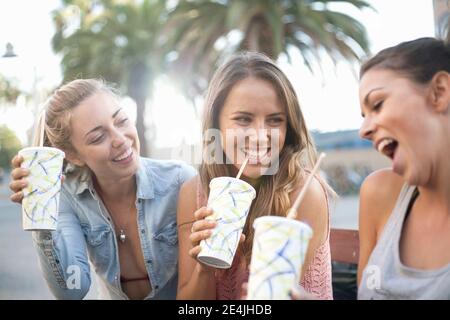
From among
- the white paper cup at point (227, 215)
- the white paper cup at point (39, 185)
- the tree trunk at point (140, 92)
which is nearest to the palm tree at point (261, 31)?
the tree trunk at point (140, 92)

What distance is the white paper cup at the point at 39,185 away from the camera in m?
1.40

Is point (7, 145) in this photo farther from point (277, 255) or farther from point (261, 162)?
point (277, 255)

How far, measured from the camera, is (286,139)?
5.10 ft

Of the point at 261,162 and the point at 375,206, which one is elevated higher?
the point at 261,162

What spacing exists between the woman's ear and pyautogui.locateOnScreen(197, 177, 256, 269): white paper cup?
468 millimetres

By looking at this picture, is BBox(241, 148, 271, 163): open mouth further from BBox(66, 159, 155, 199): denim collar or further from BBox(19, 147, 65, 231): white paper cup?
BBox(19, 147, 65, 231): white paper cup

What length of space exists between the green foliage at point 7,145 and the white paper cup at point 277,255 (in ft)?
4.05

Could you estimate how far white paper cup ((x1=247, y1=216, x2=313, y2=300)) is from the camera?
1066 mm

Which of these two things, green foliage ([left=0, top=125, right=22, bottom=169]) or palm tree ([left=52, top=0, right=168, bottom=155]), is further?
green foliage ([left=0, top=125, right=22, bottom=169])

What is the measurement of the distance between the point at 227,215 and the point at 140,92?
853 mm

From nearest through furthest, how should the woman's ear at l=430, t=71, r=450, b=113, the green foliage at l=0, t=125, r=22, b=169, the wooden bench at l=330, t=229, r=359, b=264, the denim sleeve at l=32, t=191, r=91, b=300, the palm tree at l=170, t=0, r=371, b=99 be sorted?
Answer: the woman's ear at l=430, t=71, r=450, b=113
the denim sleeve at l=32, t=191, r=91, b=300
the wooden bench at l=330, t=229, r=359, b=264
the palm tree at l=170, t=0, r=371, b=99
the green foliage at l=0, t=125, r=22, b=169

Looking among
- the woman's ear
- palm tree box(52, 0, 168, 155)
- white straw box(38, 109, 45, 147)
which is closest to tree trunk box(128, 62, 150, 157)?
palm tree box(52, 0, 168, 155)

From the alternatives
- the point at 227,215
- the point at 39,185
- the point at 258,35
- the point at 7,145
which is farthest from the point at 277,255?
the point at 258,35

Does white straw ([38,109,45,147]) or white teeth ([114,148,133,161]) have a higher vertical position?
white straw ([38,109,45,147])
